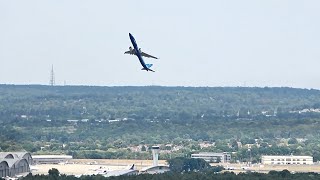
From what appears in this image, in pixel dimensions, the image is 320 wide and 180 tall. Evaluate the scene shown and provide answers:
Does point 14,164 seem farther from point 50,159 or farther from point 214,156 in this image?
point 214,156

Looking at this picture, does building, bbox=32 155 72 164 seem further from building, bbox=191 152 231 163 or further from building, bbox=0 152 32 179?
building, bbox=191 152 231 163

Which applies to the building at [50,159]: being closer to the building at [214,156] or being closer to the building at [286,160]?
the building at [214,156]

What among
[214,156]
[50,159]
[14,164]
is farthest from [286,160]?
[14,164]

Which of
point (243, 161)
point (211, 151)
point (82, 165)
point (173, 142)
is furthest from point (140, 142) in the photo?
point (82, 165)

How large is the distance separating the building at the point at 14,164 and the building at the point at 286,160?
3029cm

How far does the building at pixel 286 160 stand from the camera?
158875 millimetres

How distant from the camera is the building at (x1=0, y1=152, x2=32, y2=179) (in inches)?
5369

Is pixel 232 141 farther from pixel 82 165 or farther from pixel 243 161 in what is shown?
pixel 82 165

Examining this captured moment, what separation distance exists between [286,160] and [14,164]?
120 feet

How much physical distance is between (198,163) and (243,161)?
850 inches

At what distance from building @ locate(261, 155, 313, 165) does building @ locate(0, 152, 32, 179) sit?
3029cm

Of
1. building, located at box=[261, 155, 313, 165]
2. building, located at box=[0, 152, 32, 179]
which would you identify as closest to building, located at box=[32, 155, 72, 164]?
building, located at box=[0, 152, 32, 179]

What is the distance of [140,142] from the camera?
19762cm

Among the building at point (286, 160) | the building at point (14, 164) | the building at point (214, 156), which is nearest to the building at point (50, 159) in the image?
the building at point (14, 164)
